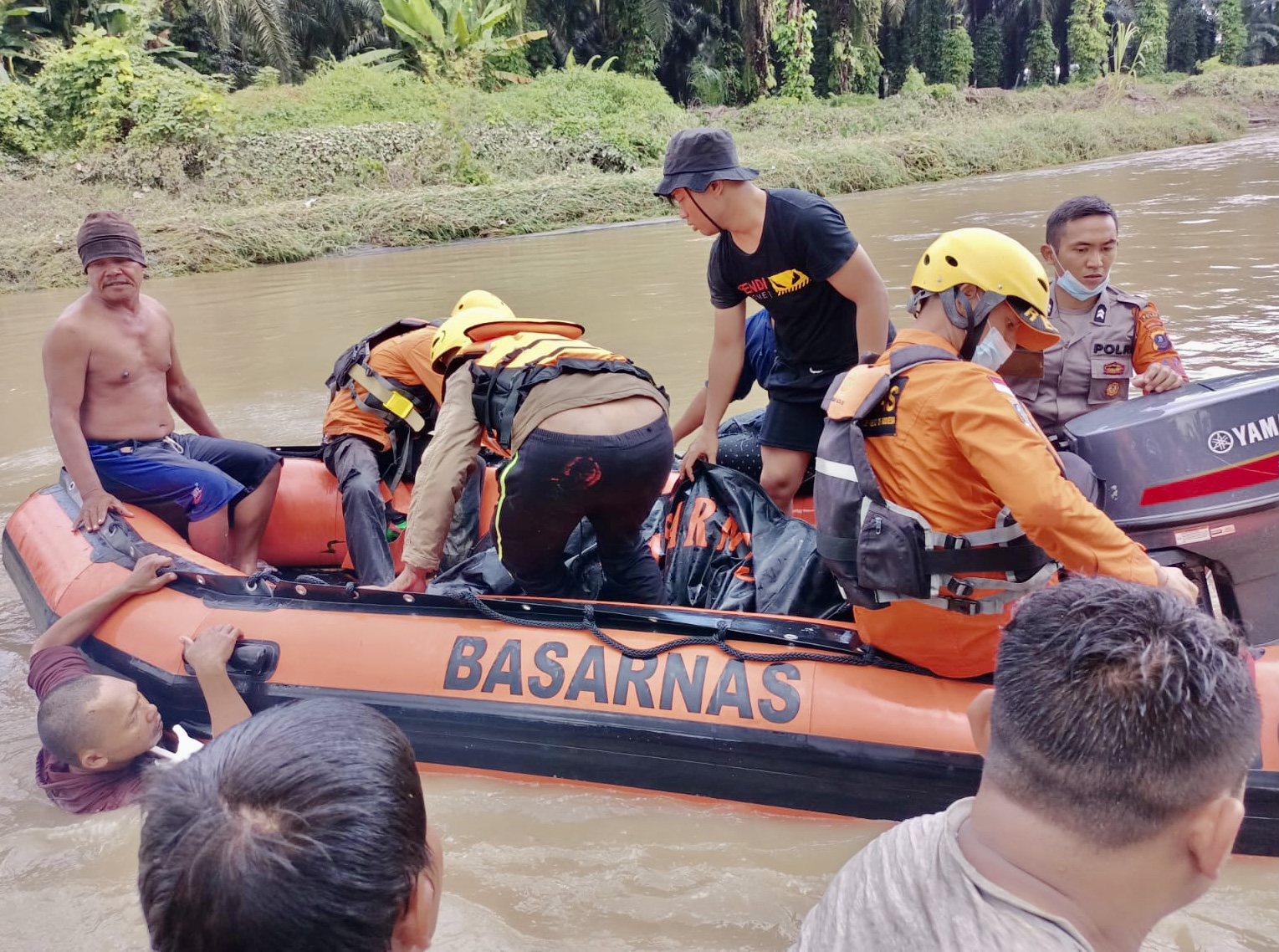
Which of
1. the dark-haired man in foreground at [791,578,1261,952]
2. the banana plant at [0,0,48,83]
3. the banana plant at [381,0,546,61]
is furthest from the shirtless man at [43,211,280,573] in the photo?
the banana plant at [381,0,546,61]

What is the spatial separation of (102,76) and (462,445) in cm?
1850

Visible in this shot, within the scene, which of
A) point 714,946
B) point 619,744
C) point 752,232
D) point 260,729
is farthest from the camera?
point 752,232

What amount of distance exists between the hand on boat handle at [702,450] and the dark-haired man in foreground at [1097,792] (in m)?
2.50

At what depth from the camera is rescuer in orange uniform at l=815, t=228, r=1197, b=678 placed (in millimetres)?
Result: 2113

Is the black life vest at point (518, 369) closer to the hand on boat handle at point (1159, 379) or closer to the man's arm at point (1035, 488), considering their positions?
the man's arm at point (1035, 488)

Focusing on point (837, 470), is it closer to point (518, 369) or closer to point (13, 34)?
point (518, 369)

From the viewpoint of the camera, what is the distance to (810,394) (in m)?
3.52

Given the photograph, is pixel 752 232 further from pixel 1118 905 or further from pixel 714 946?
pixel 1118 905

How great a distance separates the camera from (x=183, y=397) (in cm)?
425

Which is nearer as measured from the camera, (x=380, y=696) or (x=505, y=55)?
(x=380, y=696)

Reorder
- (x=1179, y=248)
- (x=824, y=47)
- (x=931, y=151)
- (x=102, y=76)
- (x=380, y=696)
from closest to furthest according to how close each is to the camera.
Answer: (x=380, y=696) → (x=1179, y=248) → (x=102, y=76) → (x=931, y=151) → (x=824, y=47)

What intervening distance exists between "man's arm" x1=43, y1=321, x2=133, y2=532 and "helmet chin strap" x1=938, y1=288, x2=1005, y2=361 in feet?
9.53

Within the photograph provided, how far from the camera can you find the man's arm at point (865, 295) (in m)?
3.29

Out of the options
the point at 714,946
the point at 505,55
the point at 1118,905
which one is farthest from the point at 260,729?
the point at 505,55
